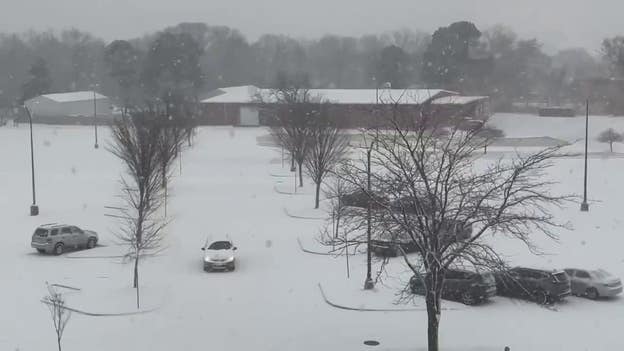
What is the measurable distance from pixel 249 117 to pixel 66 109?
96.5 ft

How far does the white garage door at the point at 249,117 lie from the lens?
86088 millimetres

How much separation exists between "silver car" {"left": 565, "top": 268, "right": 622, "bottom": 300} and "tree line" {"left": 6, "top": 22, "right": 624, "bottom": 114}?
55.0 metres

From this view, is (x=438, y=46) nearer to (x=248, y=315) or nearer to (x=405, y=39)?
(x=405, y=39)

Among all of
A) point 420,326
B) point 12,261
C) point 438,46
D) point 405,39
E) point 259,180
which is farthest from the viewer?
point 405,39

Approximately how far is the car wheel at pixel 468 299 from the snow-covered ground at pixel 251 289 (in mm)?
219

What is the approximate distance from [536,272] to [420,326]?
4137 millimetres

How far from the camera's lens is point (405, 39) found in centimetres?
17088

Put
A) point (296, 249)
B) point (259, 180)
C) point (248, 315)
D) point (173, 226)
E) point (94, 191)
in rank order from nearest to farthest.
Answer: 1. point (248, 315)
2. point (296, 249)
3. point (173, 226)
4. point (94, 191)
5. point (259, 180)

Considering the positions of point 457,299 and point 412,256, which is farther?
point 412,256

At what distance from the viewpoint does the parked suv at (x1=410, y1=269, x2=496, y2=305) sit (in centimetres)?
1969

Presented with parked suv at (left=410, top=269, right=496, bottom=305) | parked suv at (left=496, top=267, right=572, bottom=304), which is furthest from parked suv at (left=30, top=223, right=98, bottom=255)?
parked suv at (left=496, top=267, right=572, bottom=304)

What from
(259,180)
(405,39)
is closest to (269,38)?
(405,39)

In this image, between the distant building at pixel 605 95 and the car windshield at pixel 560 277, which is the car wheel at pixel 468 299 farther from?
the distant building at pixel 605 95

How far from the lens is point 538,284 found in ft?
65.4
